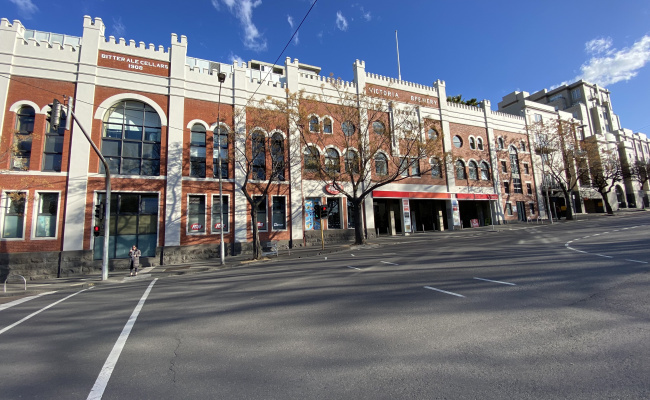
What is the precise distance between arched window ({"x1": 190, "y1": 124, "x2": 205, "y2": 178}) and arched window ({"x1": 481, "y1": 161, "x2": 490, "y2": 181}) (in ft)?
107

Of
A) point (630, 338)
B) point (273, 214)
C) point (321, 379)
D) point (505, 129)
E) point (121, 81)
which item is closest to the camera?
point (321, 379)

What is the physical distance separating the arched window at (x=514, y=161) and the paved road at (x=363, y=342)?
3632 centimetres

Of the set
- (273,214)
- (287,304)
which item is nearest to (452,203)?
(273,214)

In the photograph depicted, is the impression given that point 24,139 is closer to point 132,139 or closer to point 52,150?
point 52,150

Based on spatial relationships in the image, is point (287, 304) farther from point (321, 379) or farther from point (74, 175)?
point (74, 175)

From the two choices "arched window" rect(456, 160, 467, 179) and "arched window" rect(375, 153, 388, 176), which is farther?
"arched window" rect(456, 160, 467, 179)

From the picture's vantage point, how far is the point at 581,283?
22.7ft

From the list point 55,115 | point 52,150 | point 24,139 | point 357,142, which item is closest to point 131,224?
point 52,150

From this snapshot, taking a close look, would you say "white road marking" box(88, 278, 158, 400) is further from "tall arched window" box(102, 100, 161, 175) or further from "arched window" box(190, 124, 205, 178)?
"tall arched window" box(102, 100, 161, 175)

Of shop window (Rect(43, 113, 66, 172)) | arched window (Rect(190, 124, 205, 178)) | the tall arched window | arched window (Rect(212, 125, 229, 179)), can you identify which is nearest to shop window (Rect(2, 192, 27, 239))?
shop window (Rect(43, 113, 66, 172))

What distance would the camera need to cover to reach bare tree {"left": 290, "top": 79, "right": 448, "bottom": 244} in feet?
76.4

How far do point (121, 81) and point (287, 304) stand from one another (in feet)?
75.8

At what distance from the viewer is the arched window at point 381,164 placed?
29961mm

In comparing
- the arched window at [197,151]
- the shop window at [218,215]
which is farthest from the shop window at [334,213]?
the arched window at [197,151]
